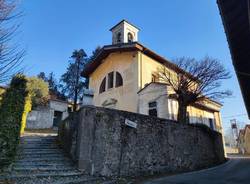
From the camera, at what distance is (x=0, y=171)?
24.6 ft

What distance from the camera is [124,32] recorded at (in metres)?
23.9

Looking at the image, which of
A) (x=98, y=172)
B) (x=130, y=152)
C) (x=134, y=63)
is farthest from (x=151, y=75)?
(x=98, y=172)

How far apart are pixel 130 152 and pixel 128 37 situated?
54.9ft

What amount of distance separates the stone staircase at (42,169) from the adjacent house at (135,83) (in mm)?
8818

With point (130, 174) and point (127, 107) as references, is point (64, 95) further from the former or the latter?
point (130, 174)

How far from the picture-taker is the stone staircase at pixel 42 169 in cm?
727

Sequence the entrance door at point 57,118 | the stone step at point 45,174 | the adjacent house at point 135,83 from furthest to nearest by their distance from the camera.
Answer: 1. the entrance door at point 57,118
2. the adjacent house at point 135,83
3. the stone step at point 45,174

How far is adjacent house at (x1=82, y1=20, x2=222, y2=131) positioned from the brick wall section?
15.6 ft

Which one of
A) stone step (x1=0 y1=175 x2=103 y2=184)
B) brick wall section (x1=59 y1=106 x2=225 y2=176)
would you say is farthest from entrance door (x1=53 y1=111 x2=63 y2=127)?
stone step (x1=0 y1=175 x2=103 y2=184)

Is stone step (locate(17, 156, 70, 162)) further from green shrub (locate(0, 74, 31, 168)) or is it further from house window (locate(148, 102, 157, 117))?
house window (locate(148, 102, 157, 117))

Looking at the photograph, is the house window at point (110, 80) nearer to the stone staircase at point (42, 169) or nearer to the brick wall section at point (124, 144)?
the brick wall section at point (124, 144)

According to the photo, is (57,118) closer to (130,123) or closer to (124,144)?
(130,123)

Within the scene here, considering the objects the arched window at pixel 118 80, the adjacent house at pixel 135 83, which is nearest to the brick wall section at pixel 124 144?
the adjacent house at pixel 135 83

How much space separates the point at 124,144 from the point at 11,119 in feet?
14.4
